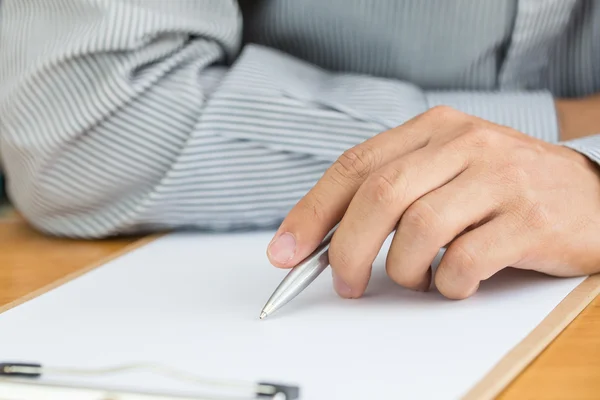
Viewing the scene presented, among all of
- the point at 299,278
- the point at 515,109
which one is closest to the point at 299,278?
the point at 299,278

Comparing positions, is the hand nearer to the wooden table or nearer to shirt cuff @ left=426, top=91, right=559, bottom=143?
the wooden table

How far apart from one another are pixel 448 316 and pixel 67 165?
1.12 ft

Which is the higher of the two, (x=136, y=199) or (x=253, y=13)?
(x=253, y=13)

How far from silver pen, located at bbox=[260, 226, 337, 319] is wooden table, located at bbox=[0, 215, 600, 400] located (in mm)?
133

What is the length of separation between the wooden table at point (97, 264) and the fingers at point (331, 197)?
0.46 ft

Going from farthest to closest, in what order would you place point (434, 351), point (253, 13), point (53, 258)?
point (253, 13) → point (53, 258) → point (434, 351)

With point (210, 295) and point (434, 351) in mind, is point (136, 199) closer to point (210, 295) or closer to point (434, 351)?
point (210, 295)

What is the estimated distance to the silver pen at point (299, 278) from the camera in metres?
0.41

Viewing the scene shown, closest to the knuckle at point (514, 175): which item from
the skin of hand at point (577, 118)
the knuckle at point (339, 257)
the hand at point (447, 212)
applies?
the hand at point (447, 212)

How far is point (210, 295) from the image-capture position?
0.45m

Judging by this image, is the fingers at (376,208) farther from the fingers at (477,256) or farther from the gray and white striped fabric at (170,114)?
the gray and white striped fabric at (170,114)

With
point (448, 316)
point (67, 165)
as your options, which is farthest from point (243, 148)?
point (448, 316)

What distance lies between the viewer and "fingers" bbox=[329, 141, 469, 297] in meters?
0.42

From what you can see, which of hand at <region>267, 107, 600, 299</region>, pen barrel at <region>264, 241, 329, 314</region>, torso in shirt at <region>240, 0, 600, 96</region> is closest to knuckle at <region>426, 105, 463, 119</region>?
hand at <region>267, 107, 600, 299</region>
